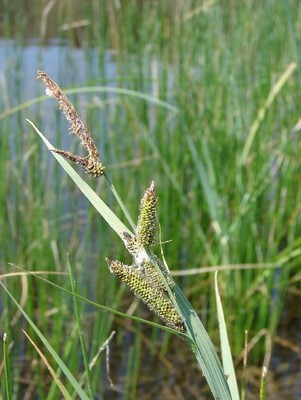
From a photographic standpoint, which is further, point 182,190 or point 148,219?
point 182,190

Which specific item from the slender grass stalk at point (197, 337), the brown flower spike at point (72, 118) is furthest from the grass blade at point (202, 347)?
the brown flower spike at point (72, 118)

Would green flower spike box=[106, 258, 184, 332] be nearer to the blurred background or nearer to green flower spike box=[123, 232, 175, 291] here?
green flower spike box=[123, 232, 175, 291]

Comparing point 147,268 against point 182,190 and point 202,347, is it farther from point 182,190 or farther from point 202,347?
point 182,190

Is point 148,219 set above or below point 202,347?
above

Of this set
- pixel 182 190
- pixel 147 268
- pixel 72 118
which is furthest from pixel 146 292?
pixel 182 190

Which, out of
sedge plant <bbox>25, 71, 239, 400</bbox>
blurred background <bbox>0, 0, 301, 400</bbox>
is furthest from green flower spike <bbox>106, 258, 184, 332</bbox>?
blurred background <bbox>0, 0, 301, 400</bbox>

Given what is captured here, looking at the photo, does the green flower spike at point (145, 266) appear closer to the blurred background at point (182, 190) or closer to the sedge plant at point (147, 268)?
the sedge plant at point (147, 268)

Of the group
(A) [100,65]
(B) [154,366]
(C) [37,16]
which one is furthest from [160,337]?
(C) [37,16]
